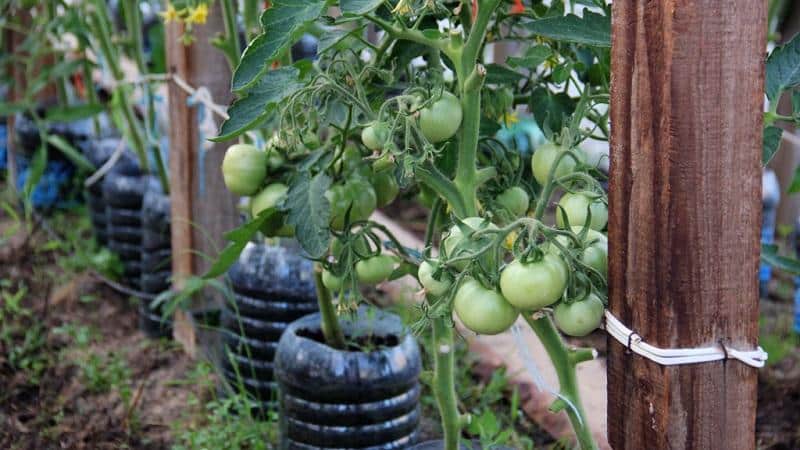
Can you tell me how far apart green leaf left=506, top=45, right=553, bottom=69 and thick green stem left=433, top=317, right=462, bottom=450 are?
1.24 ft

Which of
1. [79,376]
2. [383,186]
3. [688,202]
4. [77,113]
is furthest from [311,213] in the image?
[77,113]

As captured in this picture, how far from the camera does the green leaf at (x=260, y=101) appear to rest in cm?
108

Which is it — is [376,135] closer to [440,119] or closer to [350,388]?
[440,119]

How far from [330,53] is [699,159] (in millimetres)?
534

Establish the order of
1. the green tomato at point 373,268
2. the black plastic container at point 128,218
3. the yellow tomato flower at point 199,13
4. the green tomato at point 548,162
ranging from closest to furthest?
the green tomato at point 548,162
the green tomato at point 373,268
the yellow tomato flower at point 199,13
the black plastic container at point 128,218

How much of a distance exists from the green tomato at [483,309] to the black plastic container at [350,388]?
31.6 inches

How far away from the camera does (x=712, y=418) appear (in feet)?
3.09

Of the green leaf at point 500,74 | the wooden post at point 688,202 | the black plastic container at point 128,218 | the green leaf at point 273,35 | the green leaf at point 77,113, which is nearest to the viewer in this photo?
the wooden post at point 688,202

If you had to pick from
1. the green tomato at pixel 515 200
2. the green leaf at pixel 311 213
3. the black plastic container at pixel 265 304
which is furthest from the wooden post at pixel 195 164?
the green tomato at pixel 515 200

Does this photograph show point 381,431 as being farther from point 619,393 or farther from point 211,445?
point 619,393

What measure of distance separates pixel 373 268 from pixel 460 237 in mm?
348

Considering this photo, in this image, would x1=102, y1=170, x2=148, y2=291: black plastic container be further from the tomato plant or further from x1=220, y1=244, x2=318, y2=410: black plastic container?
the tomato plant

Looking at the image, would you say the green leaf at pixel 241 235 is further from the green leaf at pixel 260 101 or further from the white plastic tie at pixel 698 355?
the white plastic tie at pixel 698 355

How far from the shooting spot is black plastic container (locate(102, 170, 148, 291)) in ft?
10.1
